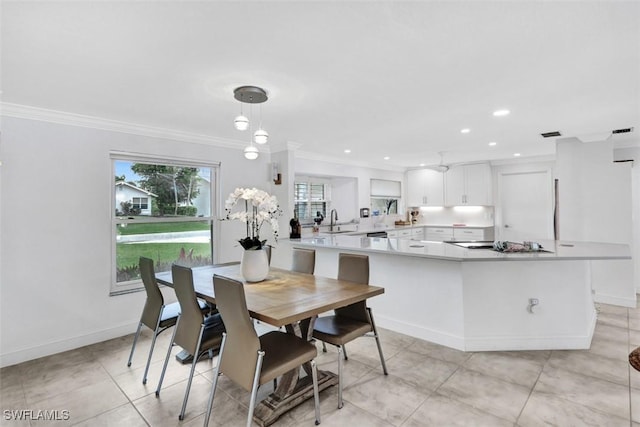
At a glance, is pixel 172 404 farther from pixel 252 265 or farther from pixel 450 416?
pixel 450 416

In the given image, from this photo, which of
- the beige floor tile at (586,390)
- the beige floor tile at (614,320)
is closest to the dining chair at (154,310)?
the beige floor tile at (586,390)

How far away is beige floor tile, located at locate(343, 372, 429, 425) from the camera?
2100 mm

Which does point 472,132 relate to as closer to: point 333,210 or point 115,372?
point 333,210

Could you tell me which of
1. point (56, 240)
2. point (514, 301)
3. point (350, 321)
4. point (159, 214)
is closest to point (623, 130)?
point (514, 301)

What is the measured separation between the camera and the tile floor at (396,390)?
80.9 inches

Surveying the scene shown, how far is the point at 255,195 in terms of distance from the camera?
102 inches

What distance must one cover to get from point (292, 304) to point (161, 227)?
2675 millimetres

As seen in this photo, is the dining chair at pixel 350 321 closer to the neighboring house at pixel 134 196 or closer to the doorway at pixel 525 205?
the neighboring house at pixel 134 196

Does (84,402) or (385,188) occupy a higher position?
(385,188)

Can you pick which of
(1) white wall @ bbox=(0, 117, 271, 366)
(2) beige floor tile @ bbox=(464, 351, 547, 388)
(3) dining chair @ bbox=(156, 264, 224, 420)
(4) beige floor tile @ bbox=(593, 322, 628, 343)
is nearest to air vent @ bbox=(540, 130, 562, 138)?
(4) beige floor tile @ bbox=(593, 322, 628, 343)

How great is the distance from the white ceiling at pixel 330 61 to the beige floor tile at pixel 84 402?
7.81ft

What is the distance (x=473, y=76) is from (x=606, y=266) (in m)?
3.78

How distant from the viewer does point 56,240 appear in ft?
10.2

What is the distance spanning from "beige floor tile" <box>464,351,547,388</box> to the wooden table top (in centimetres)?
119
